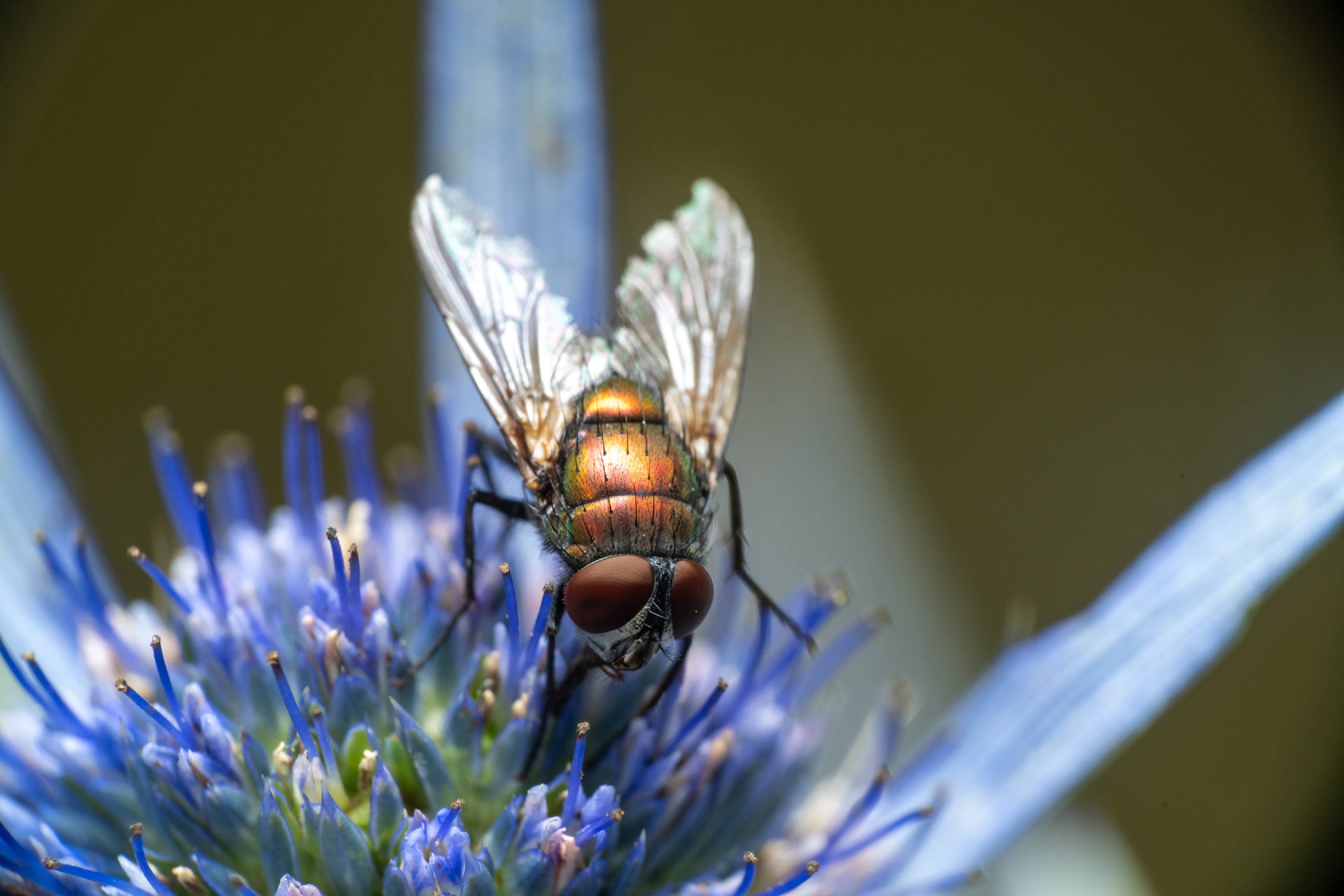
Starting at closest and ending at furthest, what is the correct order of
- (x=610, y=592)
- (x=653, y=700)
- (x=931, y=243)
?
(x=610, y=592), (x=653, y=700), (x=931, y=243)

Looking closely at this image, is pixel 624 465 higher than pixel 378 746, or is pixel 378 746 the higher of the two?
pixel 624 465

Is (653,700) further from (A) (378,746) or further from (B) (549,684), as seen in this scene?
(A) (378,746)

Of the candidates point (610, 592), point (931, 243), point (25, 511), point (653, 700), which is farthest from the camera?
point (931, 243)

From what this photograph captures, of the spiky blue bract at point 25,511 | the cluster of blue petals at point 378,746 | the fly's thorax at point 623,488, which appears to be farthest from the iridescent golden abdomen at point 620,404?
the spiky blue bract at point 25,511

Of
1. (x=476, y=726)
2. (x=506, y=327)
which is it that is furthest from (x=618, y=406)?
(x=476, y=726)

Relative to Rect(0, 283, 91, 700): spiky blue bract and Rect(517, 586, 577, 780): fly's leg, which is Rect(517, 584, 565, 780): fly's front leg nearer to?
Rect(517, 586, 577, 780): fly's leg

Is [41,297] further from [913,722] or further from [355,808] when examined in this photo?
[913,722]
